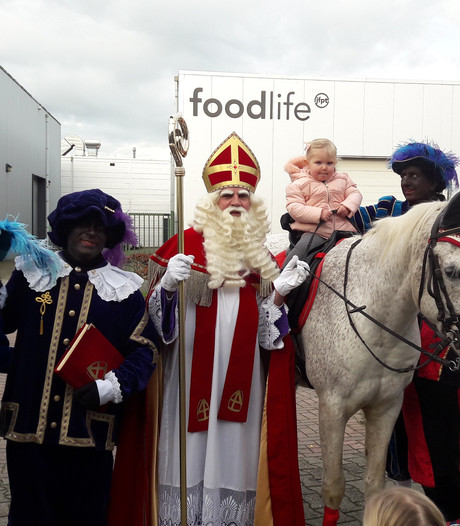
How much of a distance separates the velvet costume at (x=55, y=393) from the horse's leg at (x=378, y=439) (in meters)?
1.37

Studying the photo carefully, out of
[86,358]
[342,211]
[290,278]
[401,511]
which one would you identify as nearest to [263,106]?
[342,211]

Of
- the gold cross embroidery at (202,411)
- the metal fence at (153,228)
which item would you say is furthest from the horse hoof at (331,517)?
the metal fence at (153,228)

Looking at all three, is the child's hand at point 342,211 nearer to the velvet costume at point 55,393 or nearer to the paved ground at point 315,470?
the velvet costume at point 55,393

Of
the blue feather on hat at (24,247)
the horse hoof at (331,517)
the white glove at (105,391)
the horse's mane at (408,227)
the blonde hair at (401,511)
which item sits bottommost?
the horse hoof at (331,517)

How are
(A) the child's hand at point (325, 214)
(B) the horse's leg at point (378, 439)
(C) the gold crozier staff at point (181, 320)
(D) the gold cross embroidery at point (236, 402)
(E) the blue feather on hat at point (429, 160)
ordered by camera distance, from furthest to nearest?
1. (A) the child's hand at point (325, 214)
2. (E) the blue feather on hat at point (429, 160)
3. (B) the horse's leg at point (378, 439)
4. (D) the gold cross embroidery at point (236, 402)
5. (C) the gold crozier staff at point (181, 320)

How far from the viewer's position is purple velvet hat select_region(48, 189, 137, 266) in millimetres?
2381

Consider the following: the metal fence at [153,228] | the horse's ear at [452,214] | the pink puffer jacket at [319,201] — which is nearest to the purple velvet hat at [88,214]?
the pink puffer jacket at [319,201]

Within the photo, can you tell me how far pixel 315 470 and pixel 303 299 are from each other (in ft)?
6.45

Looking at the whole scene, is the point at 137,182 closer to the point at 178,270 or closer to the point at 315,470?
the point at 315,470

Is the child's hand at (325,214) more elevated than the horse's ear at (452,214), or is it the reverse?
the child's hand at (325,214)

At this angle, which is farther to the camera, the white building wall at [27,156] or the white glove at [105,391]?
the white building wall at [27,156]

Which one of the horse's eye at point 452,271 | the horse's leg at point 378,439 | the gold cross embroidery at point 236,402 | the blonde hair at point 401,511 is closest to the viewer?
the blonde hair at point 401,511

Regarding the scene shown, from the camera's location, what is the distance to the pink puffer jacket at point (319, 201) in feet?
11.8

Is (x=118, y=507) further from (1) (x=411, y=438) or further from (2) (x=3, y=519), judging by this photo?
(1) (x=411, y=438)
